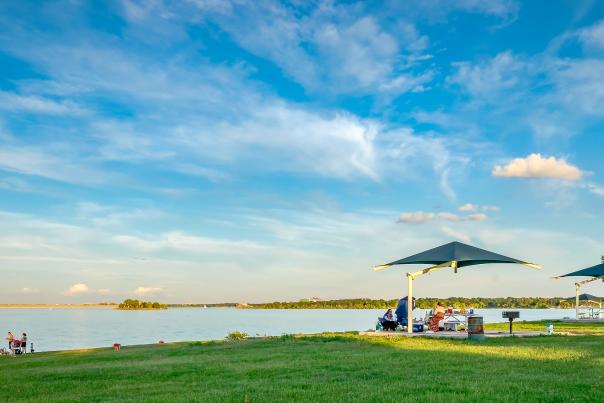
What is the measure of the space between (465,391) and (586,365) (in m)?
3.81

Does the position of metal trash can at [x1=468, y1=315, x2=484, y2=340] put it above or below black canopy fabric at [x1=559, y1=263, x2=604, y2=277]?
below

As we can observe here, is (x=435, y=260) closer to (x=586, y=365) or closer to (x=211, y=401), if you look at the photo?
(x=586, y=365)

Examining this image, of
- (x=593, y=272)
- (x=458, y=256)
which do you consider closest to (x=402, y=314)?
(x=458, y=256)

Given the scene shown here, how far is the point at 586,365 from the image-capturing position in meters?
10.5

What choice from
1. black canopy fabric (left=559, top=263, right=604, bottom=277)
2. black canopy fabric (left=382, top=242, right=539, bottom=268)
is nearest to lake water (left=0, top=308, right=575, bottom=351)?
black canopy fabric (left=559, top=263, right=604, bottom=277)

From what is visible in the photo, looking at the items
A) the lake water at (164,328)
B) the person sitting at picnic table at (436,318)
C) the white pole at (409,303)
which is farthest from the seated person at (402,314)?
the lake water at (164,328)

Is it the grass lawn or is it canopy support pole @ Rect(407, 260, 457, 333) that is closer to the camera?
the grass lawn

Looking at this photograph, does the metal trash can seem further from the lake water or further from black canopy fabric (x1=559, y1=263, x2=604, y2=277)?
the lake water

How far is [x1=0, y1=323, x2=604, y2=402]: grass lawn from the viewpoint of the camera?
310 inches

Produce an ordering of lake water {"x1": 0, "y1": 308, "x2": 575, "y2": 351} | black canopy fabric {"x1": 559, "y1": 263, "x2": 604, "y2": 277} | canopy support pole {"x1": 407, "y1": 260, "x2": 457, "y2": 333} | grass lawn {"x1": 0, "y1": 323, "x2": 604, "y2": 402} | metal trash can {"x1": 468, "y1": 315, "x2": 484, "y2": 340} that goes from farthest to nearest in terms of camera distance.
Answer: lake water {"x1": 0, "y1": 308, "x2": 575, "y2": 351} < black canopy fabric {"x1": 559, "y1": 263, "x2": 604, "y2": 277} < canopy support pole {"x1": 407, "y1": 260, "x2": 457, "y2": 333} < metal trash can {"x1": 468, "y1": 315, "x2": 484, "y2": 340} < grass lawn {"x1": 0, "y1": 323, "x2": 604, "y2": 402}

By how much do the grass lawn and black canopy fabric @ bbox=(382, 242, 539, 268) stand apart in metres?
4.56

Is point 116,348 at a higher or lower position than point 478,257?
lower

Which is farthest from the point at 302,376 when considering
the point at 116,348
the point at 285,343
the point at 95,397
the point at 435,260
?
the point at 116,348

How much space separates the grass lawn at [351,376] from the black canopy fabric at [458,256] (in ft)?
15.0
